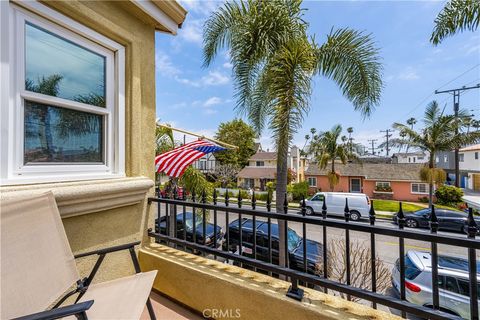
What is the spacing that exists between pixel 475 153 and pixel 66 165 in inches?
1724

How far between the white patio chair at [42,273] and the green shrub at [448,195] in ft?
82.9

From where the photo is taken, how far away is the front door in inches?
958

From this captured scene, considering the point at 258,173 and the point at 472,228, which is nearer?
the point at 472,228

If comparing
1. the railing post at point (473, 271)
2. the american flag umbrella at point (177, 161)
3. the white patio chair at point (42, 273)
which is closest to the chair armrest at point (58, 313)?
the white patio chair at point (42, 273)

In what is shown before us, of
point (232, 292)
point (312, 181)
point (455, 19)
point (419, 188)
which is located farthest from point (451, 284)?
point (419, 188)

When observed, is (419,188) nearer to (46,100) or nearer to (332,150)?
(332,150)

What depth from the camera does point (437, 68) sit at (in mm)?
6941

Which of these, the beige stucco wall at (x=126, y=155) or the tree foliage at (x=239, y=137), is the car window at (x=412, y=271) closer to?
the beige stucco wall at (x=126, y=155)

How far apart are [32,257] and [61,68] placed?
4.90 feet

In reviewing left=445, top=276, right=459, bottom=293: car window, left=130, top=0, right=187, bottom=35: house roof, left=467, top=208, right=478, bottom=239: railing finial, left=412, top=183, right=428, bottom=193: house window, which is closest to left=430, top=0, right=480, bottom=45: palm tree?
left=445, top=276, right=459, bottom=293: car window

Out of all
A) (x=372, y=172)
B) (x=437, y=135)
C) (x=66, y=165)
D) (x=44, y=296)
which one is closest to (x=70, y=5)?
(x=66, y=165)

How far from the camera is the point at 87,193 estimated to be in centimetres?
180

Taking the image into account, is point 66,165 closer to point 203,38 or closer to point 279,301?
point 279,301

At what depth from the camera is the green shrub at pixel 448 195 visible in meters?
18.5
